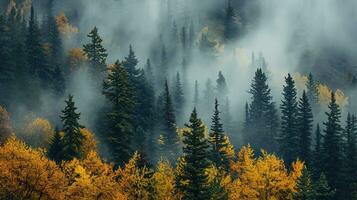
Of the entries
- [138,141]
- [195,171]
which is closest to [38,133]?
[138,141]

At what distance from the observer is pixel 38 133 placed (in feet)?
334

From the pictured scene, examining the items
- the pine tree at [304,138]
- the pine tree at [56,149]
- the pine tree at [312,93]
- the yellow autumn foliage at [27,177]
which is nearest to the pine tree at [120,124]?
the pine tree at [56,149]

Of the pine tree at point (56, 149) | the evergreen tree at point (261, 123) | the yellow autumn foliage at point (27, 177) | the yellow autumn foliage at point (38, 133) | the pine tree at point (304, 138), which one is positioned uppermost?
the evergreen tree at point (261, 123)

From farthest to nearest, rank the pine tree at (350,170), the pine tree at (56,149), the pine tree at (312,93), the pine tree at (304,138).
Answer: the pine tree at (312,93) < the pine tree at (304,138) < the pine tree at (350,170) < the pine tree at (56,149)

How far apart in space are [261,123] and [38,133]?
179 ft

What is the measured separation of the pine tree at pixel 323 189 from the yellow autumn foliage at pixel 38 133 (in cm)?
5041

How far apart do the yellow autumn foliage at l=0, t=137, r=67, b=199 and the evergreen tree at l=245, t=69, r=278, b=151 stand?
2694 inches

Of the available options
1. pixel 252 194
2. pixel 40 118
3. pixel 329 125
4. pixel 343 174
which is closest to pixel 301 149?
pixel 329 125

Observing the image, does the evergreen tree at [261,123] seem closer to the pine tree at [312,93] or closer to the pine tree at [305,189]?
the pine tree at [312,93]

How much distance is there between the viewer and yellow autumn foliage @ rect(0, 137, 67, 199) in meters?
61.7

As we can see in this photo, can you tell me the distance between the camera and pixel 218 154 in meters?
87.2

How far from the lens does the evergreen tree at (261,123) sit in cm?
12388

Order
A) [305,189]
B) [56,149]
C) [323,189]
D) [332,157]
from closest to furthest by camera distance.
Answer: [305,189], [56,149], [323,189], [332,157]

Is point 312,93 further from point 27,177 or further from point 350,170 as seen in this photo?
point 27,177
